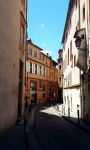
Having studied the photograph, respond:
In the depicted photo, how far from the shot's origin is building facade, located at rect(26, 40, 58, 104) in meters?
56.4

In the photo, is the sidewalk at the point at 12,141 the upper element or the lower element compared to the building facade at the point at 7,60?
lower

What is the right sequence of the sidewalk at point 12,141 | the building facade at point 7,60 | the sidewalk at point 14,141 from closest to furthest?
the sidewalk at point 14,141, the sidewalk at point 12,141, the building facade at point 7,60

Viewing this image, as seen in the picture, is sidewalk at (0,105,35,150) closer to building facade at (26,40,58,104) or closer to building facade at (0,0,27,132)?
building facade at (0,0,27,132)

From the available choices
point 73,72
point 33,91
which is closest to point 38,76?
point 33,91

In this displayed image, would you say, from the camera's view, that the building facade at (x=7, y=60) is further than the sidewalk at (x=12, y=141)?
Yes

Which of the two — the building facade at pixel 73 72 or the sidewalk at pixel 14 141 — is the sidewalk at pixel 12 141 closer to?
the sidewalk at pixel 14 141

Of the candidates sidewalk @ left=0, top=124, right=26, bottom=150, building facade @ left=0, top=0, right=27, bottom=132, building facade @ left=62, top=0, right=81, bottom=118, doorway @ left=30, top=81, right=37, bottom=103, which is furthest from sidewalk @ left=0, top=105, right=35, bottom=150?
doorway @ left=30, top=81, right=37, bottom=103

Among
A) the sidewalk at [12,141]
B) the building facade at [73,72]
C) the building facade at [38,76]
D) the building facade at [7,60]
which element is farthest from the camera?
the building facade at [38,76]

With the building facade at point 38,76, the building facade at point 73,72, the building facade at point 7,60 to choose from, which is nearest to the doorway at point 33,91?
the building facade at point 38,76

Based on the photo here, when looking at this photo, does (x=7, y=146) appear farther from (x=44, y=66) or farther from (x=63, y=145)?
A: (x=44, y=66)

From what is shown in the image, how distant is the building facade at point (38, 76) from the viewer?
5638 centimetres

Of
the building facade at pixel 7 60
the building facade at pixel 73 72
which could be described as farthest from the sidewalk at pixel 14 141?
the building facade at pixel 73 72

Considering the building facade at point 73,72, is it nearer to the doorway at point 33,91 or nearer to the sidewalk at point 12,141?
the sidewalk at point 12,141

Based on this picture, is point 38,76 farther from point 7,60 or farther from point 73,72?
point 7,60
